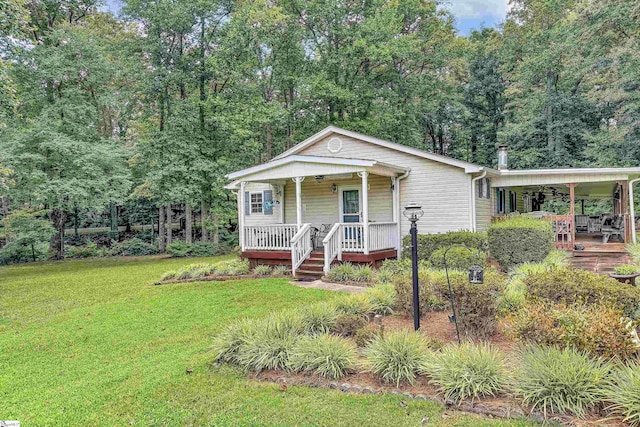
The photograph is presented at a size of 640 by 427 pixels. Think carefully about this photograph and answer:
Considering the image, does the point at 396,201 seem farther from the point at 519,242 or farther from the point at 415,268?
the point at 415,268

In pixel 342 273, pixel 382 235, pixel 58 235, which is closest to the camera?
pixel 342 273

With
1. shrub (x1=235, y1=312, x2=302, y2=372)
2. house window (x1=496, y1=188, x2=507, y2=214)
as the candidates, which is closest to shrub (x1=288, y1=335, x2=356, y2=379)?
shrub (x1=235, y1=312, x2=302, y2=372)

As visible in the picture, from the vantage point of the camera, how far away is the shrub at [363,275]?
9984 mm

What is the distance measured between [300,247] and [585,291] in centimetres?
787

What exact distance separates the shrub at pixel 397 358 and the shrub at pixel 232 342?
164 cm

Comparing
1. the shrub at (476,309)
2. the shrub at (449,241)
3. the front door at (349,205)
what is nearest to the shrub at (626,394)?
the shrub at (476,309)

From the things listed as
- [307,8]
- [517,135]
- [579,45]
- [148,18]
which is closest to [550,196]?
[517,135]

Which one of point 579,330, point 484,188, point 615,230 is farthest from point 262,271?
point 615,230

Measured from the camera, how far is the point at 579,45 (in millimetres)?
A: 20469

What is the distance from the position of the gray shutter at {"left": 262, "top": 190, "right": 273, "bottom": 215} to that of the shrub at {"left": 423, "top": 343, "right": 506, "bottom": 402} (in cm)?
1150

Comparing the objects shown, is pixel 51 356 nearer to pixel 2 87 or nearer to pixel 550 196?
pixel 2 87

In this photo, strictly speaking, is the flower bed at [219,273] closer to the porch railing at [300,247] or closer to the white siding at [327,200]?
the porch railing at [300,247]

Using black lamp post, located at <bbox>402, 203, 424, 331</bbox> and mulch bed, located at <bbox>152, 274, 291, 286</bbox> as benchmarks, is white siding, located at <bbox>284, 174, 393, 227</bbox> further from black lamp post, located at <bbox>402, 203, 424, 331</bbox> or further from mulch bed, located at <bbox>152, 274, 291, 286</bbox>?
black lamp post, located at <bbox>402, 203, 424, 331</bbox>

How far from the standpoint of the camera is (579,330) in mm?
3957
